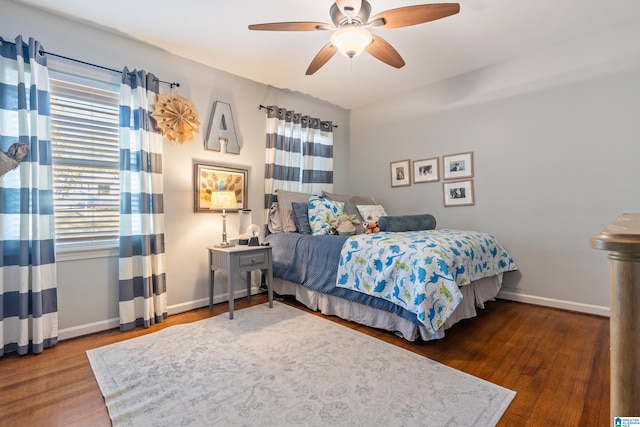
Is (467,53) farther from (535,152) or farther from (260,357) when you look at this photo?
(260,357)

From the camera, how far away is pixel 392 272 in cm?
228

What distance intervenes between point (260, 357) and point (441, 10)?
249 cm

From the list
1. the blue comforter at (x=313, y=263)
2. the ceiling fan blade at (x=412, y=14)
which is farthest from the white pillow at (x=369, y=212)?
the ceiling fan blade at (x=412, y=14)

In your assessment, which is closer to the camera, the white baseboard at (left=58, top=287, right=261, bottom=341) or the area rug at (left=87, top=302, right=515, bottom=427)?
the area rug at (left=87, top=302, right=515, bottom=427)

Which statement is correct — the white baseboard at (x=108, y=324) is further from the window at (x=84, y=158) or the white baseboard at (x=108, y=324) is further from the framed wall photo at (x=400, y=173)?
the framed wall photo at (x=400, y=173)

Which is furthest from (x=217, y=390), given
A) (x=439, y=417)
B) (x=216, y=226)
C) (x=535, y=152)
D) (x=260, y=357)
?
(x=535, y=152)

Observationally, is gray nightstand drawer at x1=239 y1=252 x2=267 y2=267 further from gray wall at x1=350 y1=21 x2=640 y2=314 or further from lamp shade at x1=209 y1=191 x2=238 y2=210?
gray wall at x1=350 y1=21 x2=640 y2=314

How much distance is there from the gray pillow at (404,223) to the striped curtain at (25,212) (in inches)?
108

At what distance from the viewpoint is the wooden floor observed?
4.86 ft

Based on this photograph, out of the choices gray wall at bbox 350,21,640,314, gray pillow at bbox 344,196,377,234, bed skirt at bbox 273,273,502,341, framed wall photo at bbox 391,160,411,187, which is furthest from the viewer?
framed wall photo at bbox 391,160,411,187

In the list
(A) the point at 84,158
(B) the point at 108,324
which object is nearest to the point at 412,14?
(A) the point at 84,158

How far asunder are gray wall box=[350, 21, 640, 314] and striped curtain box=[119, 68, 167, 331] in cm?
310

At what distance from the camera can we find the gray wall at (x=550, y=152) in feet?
8.76

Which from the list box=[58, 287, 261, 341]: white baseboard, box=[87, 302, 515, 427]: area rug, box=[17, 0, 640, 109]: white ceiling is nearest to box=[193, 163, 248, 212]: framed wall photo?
box=[58, 287, 261, 341]: white baseboard
